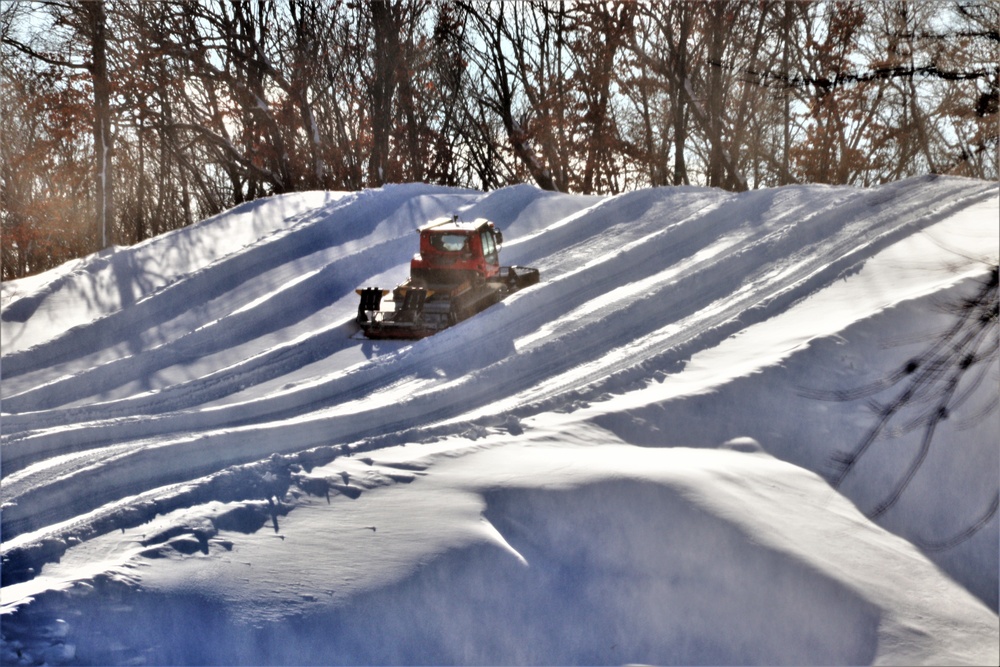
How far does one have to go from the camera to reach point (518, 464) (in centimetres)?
635

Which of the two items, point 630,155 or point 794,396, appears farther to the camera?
point 630,155

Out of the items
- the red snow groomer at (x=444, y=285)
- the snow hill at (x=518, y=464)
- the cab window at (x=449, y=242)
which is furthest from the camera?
the cab window at (x=449, y=242)

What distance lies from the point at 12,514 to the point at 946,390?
20.5 feet

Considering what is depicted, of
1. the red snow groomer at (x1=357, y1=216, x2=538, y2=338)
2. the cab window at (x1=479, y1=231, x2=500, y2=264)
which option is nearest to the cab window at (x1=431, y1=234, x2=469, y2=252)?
the red snow groomer at (x1=357, y1=216, x2=538, y2=338)

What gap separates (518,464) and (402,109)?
713 inches

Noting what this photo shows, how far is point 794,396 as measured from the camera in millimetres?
7352

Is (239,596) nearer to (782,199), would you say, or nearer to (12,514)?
(12,514)

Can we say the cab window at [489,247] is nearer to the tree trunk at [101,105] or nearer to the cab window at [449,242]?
the cab window at [449,242]

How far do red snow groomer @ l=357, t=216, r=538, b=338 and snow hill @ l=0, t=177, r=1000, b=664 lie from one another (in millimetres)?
273

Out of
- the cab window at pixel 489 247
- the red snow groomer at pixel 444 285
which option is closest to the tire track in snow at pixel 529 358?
the red snow groomer at pixel 444 285

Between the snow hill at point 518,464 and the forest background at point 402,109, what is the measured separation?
7.49m

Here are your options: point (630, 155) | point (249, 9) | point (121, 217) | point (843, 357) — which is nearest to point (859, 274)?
point (843, 357)

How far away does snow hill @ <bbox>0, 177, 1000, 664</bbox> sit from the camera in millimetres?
4977

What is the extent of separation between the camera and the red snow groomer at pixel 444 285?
9.91 meters
